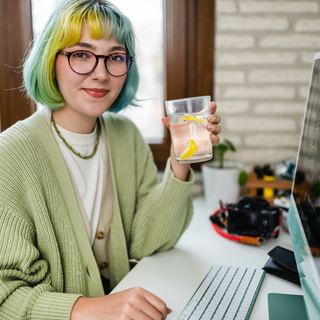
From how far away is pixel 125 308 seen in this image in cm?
75

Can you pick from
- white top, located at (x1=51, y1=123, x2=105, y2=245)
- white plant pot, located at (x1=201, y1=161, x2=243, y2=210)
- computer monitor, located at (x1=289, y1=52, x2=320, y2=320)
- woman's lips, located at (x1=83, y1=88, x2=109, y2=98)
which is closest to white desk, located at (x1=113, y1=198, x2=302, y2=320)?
computer monitor, located at (x1=289, y1=52, x2=320, y2=320)

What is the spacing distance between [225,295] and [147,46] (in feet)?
4.58

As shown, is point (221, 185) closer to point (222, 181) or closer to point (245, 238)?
point (222, 181)

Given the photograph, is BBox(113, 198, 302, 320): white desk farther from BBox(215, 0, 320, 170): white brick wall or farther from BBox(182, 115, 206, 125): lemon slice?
BBox(215, 0, 320, 170): white brick wall

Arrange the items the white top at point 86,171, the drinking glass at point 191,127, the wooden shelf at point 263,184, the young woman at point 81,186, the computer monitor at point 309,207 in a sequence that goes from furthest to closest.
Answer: the wooden shelf at point 263,184 → the white top at point 86,171 → the drinking glass at point 191,127 → the young woman at point 81,186 → the computer monitor at point 309,207

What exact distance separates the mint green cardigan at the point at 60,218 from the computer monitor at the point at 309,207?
1.18 feet

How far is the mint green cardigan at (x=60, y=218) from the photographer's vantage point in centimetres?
85

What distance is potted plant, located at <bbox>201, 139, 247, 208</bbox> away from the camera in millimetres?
1760

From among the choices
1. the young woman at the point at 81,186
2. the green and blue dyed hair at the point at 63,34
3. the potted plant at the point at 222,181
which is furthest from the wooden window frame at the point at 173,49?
the green and blue dyed hair at the point at 63,34

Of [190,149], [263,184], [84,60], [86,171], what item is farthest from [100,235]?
[263,184]

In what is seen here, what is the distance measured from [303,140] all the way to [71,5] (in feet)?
2.45

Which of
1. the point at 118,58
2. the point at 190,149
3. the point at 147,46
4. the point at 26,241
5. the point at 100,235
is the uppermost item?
the point at 147,46

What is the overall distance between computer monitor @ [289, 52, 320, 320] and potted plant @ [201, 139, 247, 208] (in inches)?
28.6

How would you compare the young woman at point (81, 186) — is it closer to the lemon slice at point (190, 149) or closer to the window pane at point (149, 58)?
the lemon slice at point (190, 149)
